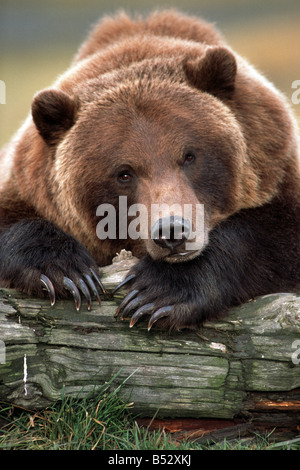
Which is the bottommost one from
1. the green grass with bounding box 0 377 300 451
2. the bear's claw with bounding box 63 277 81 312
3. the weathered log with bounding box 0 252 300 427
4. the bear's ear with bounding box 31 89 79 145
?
the green grass with bounding box 0 377 300 451

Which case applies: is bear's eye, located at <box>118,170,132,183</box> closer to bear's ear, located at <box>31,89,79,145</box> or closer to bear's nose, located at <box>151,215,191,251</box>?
bear's ear, located at <box>31,89,79,145</box>

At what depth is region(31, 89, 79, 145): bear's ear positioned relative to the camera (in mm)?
5629

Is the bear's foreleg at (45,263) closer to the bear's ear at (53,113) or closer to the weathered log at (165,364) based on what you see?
the weathered log at (165,364)

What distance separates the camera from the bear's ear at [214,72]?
5574 mm

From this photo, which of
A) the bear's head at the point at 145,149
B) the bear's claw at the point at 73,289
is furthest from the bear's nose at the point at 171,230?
the bear's claw at the point at 73,289

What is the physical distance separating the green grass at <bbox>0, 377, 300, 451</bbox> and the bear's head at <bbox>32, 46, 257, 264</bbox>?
4.24 feet

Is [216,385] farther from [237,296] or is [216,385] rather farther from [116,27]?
[116,27]

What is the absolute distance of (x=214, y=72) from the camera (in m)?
5.68

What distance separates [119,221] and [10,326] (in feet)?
4.82

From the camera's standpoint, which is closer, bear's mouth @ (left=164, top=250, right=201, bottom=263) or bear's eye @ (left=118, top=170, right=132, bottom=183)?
bear's mouth @ (left=164, top=250, right=201, bottom=263)

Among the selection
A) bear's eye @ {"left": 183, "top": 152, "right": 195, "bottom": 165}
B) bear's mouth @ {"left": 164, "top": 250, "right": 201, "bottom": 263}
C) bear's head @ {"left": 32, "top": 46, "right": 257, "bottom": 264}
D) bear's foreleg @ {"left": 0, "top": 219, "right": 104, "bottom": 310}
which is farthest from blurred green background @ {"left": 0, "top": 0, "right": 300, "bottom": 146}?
bear's mouth @ {"left": 164, "top": 250, "right": 201, "bottom": 263}

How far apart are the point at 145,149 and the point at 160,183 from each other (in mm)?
335

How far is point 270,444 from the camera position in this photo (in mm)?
4555

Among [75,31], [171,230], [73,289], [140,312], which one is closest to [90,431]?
[140,312]
